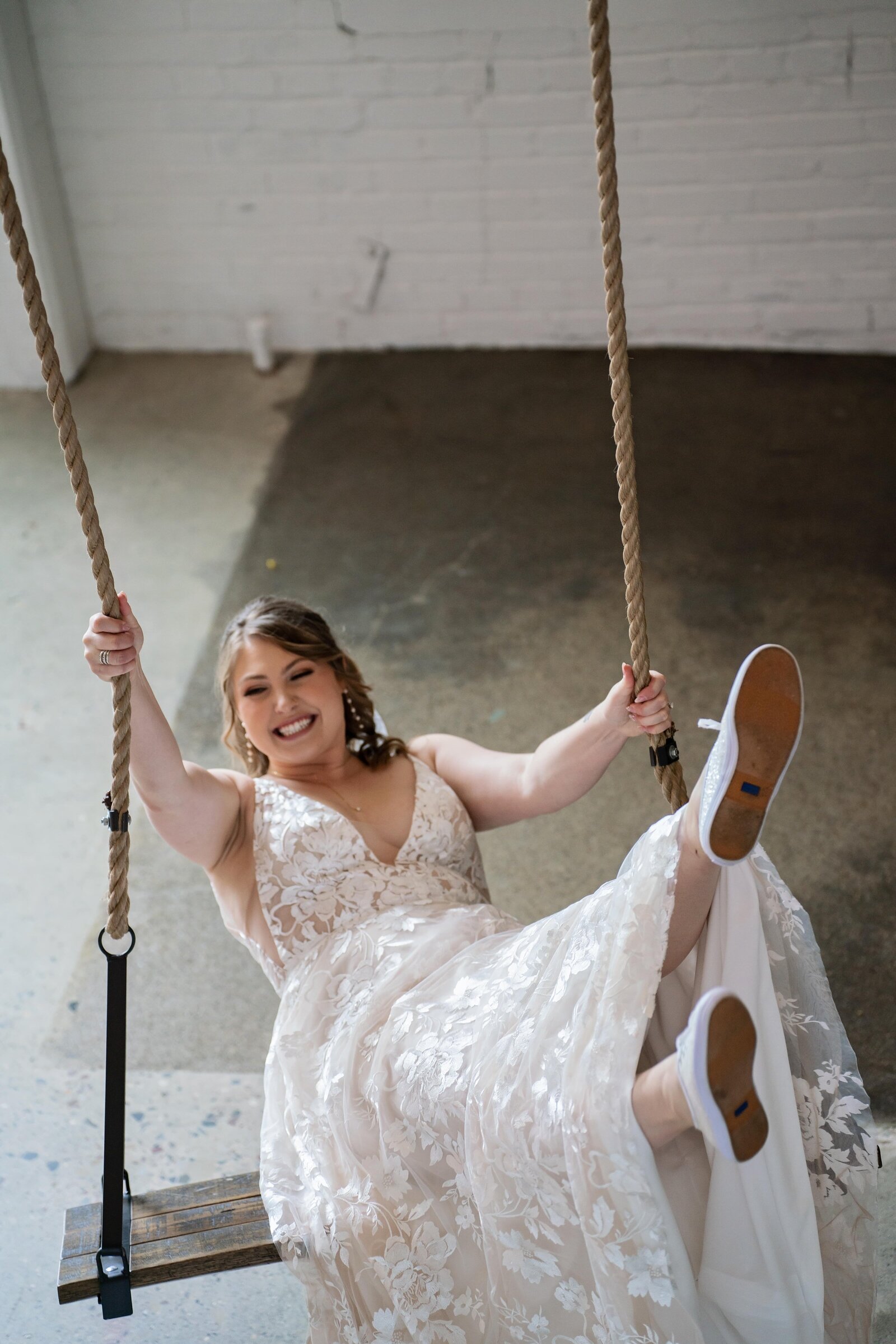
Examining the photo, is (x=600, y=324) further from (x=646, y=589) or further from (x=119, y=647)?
(x=119, y=647)

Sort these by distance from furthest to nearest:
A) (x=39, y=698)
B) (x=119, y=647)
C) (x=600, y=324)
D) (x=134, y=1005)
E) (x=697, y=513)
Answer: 1. (x=600, y=324)
2. (x=697, y=513)
3. (x=39, y=698)
4. (x=134, y=1005)
5. (x=119, y=647)

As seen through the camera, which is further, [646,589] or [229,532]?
[229,532]

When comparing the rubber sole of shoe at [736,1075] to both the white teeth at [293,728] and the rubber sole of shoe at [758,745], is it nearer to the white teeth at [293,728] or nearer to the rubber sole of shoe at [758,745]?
the rubber sole of shoe at [758,745]

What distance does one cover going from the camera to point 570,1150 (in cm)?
163

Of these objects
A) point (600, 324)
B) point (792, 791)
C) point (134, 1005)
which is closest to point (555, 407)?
point (600, 324)

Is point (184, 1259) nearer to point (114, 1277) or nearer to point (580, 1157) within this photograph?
point (114, 1277)

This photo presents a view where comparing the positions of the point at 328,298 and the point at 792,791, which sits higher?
the point at 328,298

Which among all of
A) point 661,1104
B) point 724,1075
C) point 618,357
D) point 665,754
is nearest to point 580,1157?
point 661,1104

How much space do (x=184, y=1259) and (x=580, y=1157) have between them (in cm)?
61

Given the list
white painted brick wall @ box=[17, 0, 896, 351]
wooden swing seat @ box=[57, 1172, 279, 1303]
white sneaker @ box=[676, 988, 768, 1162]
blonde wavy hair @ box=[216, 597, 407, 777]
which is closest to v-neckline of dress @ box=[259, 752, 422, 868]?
blonde wavy hair @ box=[216, 597, 407, 777]

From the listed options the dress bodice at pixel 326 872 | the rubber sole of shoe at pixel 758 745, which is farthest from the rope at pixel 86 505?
the rubber sole of shoe at pixel 758 745

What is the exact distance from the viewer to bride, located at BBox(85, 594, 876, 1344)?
1.61 metres

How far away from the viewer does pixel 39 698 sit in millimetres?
3682

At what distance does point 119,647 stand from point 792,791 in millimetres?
1851
